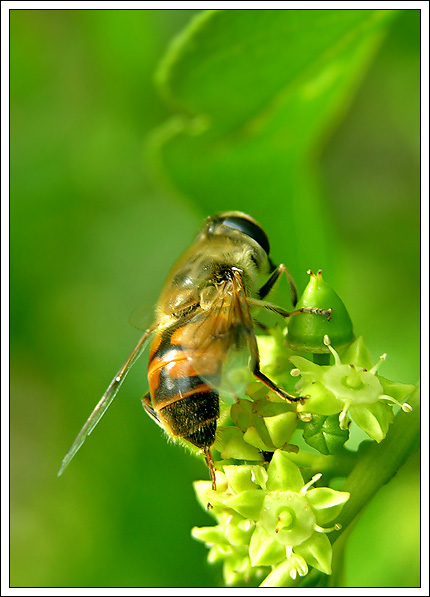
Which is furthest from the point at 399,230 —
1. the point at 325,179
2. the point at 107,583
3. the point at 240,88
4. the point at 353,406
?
the point at 107,583

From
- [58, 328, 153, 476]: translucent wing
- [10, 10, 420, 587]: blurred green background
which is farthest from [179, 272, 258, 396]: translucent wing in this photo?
[10, 10, 420, 587]: blurred green background

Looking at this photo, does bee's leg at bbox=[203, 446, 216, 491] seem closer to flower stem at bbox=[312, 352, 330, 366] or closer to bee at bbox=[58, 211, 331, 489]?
bee at bbox=[58, 211, 331, 489]

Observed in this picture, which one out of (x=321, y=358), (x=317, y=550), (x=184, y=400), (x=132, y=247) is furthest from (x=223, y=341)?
(x=132, y=247)

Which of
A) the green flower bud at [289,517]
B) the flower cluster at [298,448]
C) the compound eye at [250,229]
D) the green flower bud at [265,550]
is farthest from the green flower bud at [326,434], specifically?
the compound eye at [250,229]

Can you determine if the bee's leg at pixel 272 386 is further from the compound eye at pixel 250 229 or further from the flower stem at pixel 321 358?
the compound eye at pixel 250 229

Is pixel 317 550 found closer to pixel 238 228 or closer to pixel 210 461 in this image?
pixel 210 461

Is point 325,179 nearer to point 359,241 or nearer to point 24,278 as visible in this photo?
point 359,241

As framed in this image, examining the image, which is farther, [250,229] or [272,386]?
[250,229]
